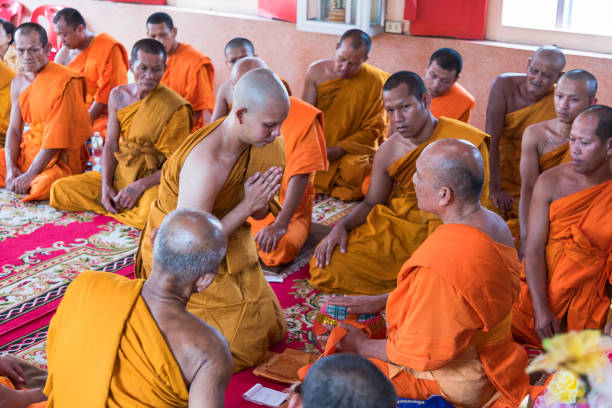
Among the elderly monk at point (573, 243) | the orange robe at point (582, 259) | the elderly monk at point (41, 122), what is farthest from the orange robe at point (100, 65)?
the orange robe at point (582, 259)

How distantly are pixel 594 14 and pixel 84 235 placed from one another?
581 cm

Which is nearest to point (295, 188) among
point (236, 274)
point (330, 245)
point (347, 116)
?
point (330, 245)

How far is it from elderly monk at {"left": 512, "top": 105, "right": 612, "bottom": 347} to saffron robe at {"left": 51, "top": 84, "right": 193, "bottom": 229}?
319cm

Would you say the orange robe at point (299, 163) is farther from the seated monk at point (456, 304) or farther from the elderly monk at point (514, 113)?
the seated monk at point (456, 304)

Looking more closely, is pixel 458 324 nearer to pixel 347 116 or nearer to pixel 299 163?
pixel 299 163

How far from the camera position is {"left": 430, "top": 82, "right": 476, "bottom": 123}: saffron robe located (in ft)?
21.7

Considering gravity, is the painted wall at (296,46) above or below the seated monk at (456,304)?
above

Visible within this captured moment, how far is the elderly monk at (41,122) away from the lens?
6746 mm

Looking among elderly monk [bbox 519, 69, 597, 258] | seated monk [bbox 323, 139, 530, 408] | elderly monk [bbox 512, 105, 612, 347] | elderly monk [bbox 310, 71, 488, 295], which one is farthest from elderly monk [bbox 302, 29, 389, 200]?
seated monk [bbox 323, 139, 530, 408]

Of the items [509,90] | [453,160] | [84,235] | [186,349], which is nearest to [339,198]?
[509,90]

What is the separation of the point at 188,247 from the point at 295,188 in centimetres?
295

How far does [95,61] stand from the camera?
26.9ft

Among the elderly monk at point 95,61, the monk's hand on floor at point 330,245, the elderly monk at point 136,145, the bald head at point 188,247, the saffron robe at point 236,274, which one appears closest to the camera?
the bald head at point 188,247

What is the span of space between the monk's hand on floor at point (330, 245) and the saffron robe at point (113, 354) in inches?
99.5
